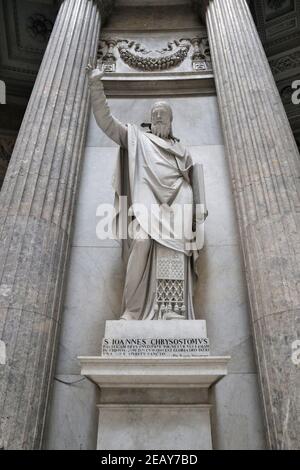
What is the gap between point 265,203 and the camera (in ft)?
14.2

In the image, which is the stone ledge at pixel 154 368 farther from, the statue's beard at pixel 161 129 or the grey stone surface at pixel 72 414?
the statue's beard at pixel 161 129

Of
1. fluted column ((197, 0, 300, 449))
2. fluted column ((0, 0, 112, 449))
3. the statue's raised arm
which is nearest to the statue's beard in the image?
the statue's raised arm

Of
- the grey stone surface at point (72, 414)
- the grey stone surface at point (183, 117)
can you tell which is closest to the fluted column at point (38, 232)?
the grey stone surface at point (72, 414)

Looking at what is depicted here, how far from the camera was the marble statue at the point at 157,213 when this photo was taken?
364 centimetres

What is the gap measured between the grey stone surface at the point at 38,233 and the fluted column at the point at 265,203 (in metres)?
1.99

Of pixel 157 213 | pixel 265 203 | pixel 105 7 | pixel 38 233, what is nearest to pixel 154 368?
pixel 157 213

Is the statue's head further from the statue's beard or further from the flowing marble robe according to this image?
the flowing marble robe

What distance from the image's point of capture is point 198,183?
4.35 meters

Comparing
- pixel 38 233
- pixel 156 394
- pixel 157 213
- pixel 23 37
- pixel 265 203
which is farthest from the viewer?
pixel 23 37

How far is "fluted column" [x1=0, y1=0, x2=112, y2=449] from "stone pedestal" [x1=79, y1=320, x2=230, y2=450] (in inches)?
27.8

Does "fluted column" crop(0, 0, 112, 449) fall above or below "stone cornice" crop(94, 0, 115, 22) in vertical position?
below

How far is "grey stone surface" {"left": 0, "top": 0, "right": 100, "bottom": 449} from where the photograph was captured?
332cm

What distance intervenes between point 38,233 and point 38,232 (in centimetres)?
1

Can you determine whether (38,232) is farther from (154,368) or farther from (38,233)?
(154,368)
